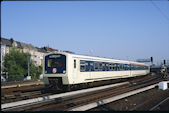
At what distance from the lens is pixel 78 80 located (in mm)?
14859

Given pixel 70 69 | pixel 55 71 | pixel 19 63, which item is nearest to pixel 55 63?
pixel 55 71

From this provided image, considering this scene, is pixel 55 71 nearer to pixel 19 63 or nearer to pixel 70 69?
pixel 70 69

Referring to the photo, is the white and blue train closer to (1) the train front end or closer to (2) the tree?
(1) the train front end

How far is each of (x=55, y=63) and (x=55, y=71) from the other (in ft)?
2.21

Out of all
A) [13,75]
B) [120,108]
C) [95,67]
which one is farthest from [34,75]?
[120,108]

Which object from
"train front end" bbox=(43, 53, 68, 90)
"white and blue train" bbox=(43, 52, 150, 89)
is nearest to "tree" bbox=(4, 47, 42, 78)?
"white and blue train" bbox=(43, 52, 150, 89)

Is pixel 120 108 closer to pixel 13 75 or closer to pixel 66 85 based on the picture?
pixel 66 85

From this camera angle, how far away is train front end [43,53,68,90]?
552 inches

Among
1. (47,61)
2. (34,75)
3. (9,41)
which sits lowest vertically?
(34,75)

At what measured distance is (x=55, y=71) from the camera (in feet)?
47.3

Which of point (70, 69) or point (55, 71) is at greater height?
point (70, 69)

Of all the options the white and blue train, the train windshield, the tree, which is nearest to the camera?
the white and blue train

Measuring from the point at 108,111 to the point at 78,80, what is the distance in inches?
253

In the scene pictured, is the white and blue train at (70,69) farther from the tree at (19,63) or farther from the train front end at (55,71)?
the tree at (19,63)
